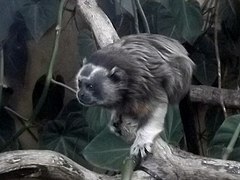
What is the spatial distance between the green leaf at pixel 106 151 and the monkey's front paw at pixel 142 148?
25cm

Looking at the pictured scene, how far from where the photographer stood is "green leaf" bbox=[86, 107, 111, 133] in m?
2.12

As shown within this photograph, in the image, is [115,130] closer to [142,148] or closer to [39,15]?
[142,148]

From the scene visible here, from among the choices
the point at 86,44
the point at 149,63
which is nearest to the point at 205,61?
the point at 86,44

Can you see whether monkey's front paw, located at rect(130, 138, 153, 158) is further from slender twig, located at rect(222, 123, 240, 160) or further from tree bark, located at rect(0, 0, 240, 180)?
slender twig, located at rect(222, 123, 240, 160)

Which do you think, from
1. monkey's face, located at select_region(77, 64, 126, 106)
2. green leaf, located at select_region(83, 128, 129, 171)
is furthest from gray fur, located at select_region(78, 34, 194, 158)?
green leaf, located at select_region(83, 128, 129, 171)

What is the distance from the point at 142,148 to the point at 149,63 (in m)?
0.23

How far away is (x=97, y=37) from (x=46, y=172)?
47cm

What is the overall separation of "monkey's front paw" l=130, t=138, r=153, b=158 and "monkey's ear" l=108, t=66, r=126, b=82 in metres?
0.17

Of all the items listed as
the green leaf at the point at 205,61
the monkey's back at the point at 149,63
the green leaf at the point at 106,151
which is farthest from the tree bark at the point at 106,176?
the green leaf at the point at 205,61

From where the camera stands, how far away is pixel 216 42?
2.45m

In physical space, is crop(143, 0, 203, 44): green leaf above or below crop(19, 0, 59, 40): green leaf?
below

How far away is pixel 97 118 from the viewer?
215cm

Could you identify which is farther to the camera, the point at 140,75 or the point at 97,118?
the point at 97,118

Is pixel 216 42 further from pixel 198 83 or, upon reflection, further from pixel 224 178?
pixel 224 178
